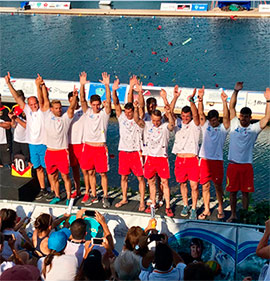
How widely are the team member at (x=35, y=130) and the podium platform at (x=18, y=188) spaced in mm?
195

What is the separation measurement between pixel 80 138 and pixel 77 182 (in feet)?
2.73

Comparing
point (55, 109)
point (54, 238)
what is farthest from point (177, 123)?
point (54, 238)

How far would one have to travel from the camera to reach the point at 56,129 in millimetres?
7598

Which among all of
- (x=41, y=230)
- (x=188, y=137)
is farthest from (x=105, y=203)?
(x=41, y=230)

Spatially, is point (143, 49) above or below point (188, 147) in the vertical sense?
above

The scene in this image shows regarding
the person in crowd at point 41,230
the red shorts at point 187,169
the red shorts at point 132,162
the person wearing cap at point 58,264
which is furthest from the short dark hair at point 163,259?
the red shorts at point 132,162

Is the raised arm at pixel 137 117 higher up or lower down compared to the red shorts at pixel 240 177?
higher up

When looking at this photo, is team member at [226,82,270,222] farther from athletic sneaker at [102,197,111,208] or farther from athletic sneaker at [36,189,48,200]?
athletic sneaker at [36,189,48,200]

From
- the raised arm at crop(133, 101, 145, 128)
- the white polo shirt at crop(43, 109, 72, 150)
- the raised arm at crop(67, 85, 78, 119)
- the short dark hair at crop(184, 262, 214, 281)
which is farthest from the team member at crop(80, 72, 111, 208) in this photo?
the short dark hair at crop(184, 262, 214, 281)

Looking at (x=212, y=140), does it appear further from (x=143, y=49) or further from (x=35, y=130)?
(x=143, y=49)

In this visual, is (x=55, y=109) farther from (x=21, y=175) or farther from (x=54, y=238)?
(x=54, y=238)

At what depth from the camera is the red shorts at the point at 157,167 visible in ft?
24.1

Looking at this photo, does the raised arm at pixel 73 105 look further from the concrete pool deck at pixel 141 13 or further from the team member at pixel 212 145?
the concrete pool deck at pixel 141 13

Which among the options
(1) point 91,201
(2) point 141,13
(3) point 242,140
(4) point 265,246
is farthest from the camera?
(2) point 141,13
